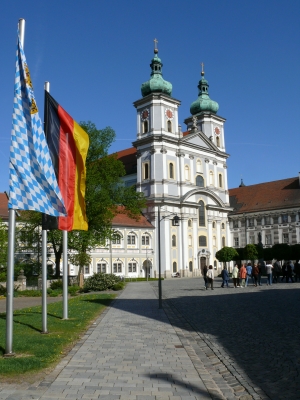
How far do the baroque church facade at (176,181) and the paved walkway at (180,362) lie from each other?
47.6 meters

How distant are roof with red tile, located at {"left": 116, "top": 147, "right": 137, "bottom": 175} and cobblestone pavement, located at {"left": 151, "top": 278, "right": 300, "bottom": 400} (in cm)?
5533

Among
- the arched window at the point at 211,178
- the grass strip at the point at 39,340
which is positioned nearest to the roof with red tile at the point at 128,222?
the arched window at the point at 211,178

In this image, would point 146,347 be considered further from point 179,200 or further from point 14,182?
point 179,200

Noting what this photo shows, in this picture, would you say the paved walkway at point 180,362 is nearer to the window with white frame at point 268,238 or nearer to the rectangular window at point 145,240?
the rectangular window at point 145,240

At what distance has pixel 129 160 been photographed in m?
75.5

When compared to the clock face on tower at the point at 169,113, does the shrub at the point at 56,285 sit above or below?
below

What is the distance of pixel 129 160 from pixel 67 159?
62828mm

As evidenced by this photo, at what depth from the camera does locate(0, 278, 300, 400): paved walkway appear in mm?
6328

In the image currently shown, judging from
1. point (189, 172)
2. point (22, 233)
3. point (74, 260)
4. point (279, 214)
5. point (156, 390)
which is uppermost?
point (189, 172)

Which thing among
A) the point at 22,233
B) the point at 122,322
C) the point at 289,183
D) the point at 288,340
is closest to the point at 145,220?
the point at 22,233

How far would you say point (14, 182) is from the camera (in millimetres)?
8961

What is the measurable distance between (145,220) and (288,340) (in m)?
54.2

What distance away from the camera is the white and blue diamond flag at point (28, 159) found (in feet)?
29.6

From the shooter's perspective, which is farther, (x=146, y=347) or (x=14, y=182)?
(x=146, y=347)
